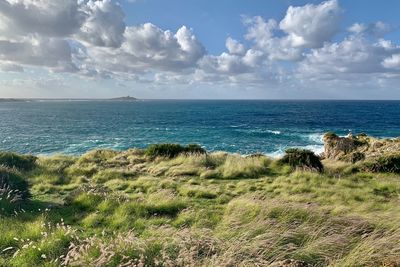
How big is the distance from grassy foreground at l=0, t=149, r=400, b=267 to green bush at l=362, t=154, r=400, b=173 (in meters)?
2.75

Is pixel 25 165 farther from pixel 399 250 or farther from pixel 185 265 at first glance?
pixel 399 250

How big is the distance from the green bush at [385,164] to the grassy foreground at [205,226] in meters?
2.75

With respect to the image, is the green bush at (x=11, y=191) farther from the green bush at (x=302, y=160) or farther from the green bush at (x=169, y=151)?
the green bush at (x=302, y=160)

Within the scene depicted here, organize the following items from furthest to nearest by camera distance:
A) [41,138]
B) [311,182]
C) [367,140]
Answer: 1. [41,138]
2. [367,140]
3. [311,182]

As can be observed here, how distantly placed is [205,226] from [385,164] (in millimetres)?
12893

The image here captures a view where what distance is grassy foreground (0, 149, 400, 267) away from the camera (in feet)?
16.7

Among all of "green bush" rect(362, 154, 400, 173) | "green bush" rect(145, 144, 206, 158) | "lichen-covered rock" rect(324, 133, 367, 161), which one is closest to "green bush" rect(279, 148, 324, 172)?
"green bush" rect(362, 154, 400, 173)

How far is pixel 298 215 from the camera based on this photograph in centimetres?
713

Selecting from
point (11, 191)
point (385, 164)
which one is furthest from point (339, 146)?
point (11, 191)

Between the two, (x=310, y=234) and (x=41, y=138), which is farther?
(x=41, y=138)

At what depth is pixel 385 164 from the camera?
16.0 m

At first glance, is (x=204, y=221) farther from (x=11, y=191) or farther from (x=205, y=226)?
(x=11, y=191)

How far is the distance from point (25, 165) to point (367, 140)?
31.3 metres

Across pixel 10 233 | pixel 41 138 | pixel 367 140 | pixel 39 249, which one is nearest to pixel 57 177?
pixel 10 233
